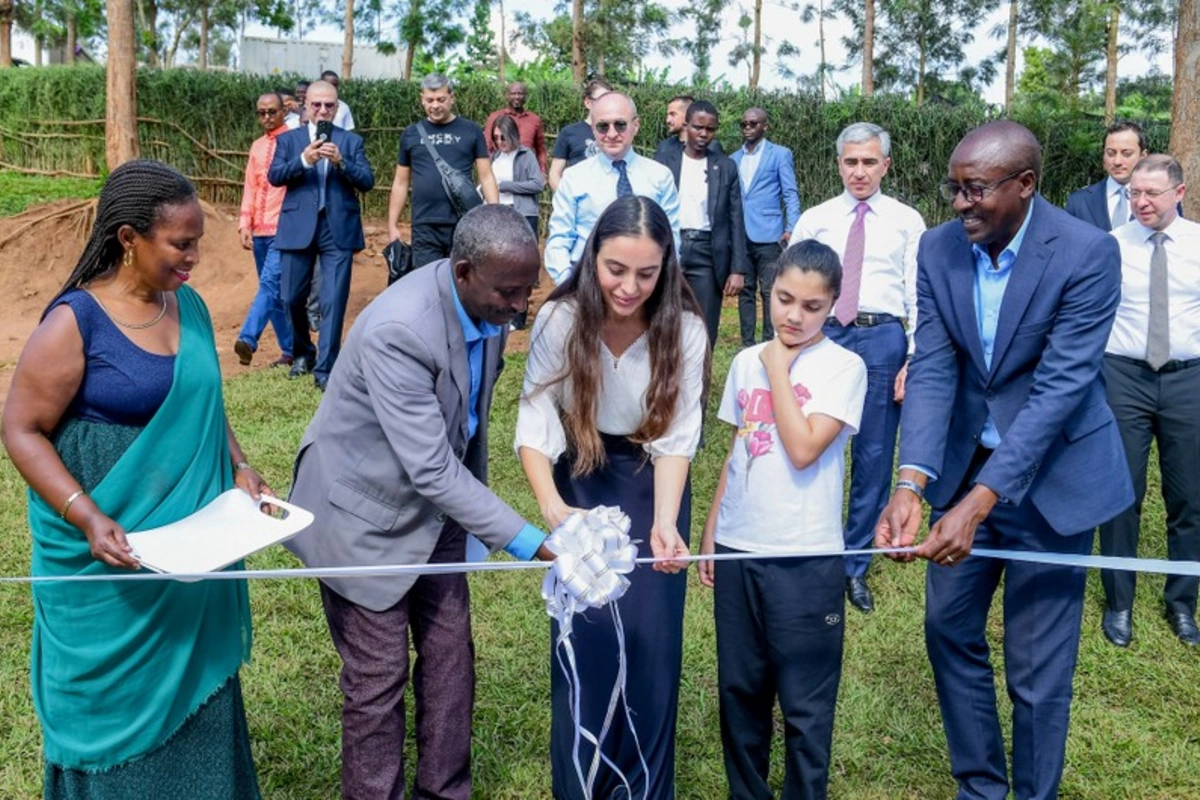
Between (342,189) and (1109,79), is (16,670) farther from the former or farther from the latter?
(1109,79)

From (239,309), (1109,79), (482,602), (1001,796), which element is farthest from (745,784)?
(1109,79)

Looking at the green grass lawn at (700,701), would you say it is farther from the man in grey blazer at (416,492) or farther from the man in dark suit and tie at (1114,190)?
the man in dark suit and tie at (1114,190)

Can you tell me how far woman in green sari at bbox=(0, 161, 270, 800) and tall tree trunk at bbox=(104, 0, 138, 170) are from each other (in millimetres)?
10885

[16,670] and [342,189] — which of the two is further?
[342,189]

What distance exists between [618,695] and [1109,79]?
91.6 feet

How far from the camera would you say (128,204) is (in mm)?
2881

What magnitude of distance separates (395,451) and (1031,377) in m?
1.76

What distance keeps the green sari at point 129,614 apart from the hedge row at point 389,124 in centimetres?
1421


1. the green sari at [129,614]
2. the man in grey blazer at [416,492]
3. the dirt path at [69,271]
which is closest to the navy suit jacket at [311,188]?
the dirt path at [69,271]

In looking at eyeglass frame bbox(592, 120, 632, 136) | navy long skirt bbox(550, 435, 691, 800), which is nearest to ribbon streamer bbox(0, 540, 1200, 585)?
navy long skirt bbox(550, 435, 691, 800)

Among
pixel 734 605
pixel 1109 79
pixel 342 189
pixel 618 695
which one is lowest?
pixel 618 695

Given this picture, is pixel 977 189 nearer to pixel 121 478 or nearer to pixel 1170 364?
pixel 121 478

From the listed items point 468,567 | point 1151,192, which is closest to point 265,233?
point 1151,192

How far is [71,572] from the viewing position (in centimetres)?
297
